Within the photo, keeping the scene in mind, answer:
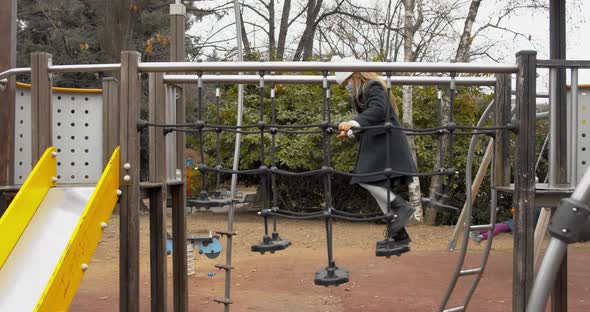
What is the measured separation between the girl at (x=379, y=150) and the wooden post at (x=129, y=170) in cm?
123

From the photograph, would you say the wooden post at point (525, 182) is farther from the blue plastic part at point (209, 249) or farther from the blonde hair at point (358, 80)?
the blue plastic part at point (209, 249)

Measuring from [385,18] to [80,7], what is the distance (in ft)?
34.1

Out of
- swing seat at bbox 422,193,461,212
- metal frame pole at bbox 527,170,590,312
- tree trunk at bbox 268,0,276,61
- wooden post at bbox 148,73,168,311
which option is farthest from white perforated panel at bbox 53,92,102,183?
tree trunk at bbox 268,0,276,61

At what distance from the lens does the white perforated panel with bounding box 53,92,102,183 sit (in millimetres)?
4578

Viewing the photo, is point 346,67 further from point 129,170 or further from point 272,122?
point 129,170

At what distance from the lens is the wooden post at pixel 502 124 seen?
3902mm

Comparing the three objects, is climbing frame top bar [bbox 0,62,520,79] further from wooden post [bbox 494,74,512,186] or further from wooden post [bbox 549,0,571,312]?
wooden post [bbox 549,0,571,312]

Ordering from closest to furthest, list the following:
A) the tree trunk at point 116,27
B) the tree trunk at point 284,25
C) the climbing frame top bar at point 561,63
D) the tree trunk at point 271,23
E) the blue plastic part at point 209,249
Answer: the climbing frame top bar at point 561,63, the blue plastic part at point 209,249, the tree trunk at point 116,27, the tree trunk at point 271,23, the tree trunk at point 284,25

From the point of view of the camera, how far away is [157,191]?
15.6 feet

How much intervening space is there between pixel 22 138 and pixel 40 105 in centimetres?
49

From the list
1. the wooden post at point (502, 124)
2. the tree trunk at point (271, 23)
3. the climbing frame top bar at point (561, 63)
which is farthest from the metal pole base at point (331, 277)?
the tree trunk at point (271, 23)

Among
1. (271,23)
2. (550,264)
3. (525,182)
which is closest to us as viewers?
(550,264)

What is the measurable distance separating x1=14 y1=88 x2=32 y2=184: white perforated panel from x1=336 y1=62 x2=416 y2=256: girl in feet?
6.75

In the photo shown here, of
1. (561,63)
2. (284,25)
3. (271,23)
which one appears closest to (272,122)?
(561,63)
